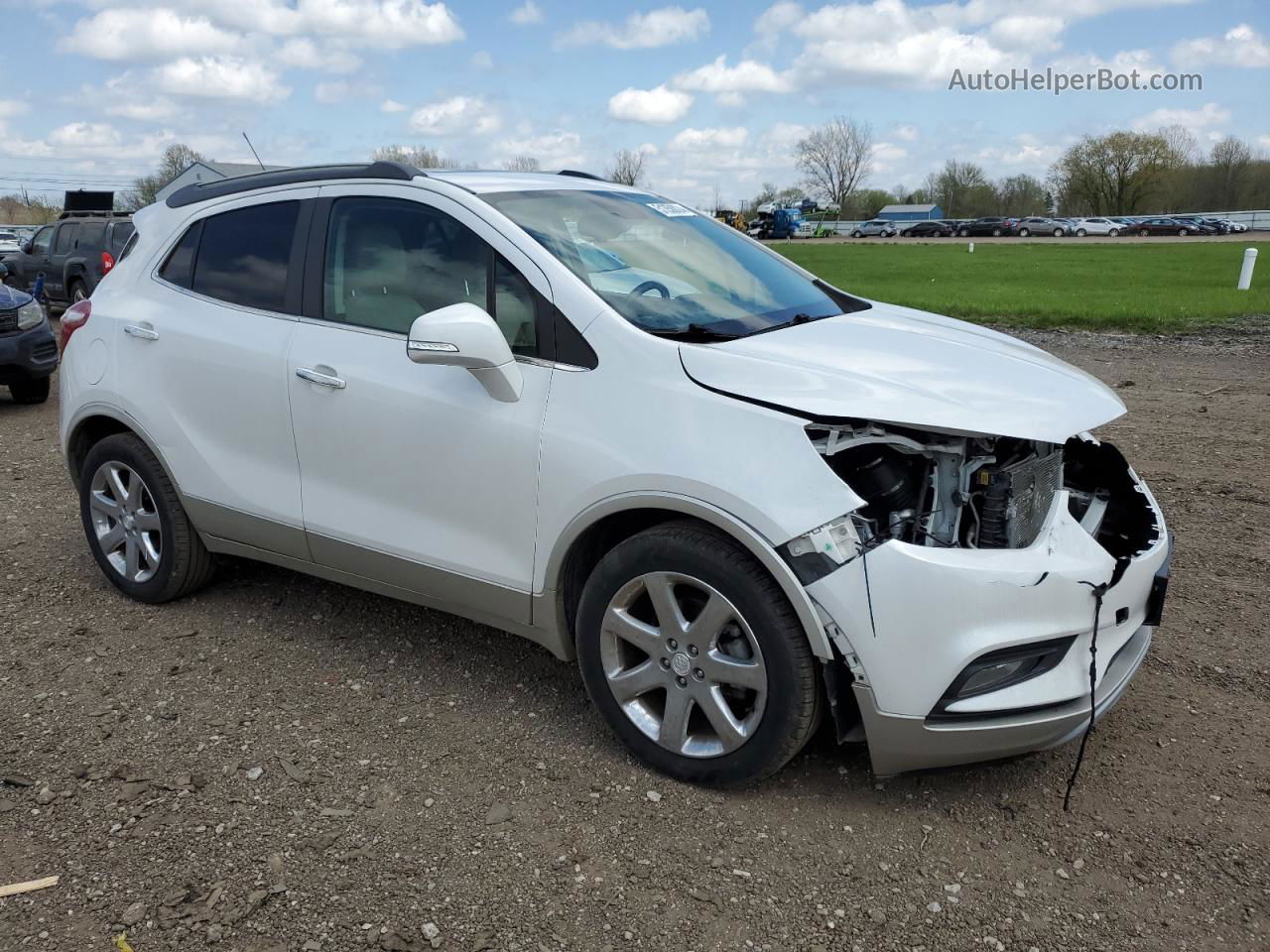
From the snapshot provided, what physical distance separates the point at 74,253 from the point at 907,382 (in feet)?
59.8

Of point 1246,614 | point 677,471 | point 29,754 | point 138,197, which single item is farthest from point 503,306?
point 138,197

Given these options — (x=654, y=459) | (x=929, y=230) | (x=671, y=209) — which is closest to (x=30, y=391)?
(x=671, y=209)

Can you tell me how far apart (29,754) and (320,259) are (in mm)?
1967

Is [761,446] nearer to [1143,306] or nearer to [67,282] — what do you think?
[1143,306]

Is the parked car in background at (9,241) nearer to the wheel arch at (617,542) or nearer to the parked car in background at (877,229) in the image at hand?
the wheel arch at (617,542)

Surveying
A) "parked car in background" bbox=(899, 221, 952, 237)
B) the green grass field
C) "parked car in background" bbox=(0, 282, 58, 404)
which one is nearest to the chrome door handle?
"parked car in background" bbox=(0, 282, 58, 404)

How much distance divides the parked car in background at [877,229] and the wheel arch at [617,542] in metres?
76.2

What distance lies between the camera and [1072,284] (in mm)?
22234

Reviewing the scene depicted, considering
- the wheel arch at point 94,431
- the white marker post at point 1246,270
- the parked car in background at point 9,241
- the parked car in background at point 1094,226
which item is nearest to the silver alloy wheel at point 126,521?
the wheel arch at point 94,431

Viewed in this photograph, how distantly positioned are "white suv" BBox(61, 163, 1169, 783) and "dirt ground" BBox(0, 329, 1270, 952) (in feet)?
0.99

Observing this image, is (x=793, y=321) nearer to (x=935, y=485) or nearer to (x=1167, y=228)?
(x=935, y=485)

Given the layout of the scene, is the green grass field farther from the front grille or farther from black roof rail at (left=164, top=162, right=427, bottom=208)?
black roof rail at (left=164, top=162, right=427, bottom=208)

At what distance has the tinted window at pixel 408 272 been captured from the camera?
11.1 feet

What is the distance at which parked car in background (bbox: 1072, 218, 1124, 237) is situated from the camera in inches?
2586
